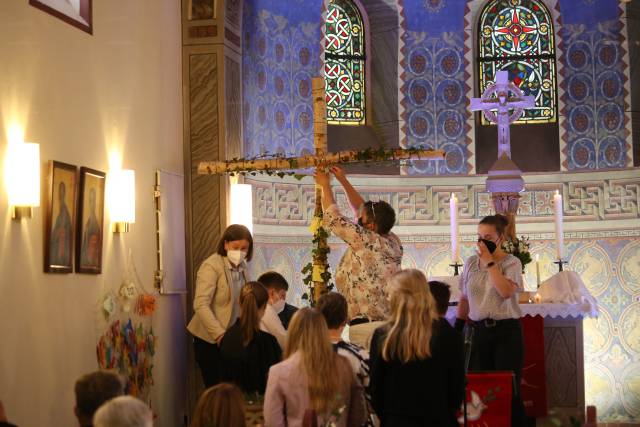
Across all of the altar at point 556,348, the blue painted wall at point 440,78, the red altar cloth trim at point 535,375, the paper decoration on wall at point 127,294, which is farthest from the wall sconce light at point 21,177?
the blue painted wall at point 440,78

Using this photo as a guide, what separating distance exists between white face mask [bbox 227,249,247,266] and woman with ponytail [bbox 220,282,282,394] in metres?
1.74

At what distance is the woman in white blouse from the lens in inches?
322

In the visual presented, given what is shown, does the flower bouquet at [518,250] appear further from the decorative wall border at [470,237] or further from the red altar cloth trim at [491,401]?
the red altar cloth trim at [491,401]

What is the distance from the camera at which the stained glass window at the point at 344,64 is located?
567 inches

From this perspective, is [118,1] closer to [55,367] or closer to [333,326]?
[55,367]

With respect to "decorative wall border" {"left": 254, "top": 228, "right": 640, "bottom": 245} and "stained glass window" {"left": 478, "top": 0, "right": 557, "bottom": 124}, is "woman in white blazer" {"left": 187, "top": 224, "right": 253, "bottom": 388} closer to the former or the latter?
"decorative wall border" {"left": 254, "top": 228, "right": 640, "bottom": 245}

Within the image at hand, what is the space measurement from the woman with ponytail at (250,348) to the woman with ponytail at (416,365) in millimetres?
1365

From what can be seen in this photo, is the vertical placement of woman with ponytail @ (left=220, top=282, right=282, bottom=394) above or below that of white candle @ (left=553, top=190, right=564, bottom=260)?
below

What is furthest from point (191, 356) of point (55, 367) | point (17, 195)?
point (17, 195)

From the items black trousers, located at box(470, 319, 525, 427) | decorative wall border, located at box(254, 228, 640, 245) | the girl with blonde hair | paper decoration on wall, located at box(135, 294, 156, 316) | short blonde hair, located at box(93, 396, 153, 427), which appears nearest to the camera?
short blonde hair, located at box(93, 396, 153, 427)

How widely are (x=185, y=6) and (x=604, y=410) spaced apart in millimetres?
6938

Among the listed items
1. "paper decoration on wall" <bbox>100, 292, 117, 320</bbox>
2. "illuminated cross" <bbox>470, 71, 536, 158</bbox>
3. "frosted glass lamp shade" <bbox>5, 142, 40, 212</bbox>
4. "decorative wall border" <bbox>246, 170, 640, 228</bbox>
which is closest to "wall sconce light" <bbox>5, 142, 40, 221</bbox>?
"frosted glass lamp shade" <bbox>5, 142, 40, 212</bbox>

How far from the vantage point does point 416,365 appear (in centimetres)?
566

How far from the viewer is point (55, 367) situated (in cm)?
745
